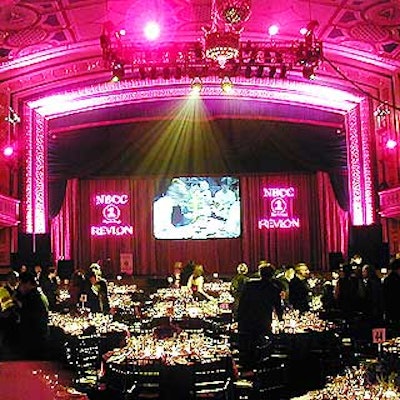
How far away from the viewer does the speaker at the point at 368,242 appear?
14.7m

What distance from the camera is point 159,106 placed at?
1719 cm

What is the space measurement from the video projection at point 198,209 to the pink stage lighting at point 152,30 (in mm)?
7397

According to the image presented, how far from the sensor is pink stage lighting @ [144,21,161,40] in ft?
41.1

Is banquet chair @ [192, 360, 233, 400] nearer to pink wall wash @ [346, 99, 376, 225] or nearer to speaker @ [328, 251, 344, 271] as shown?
pink wall wash @ [346, 99, 376, 225]

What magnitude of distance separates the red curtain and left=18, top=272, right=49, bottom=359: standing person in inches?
538

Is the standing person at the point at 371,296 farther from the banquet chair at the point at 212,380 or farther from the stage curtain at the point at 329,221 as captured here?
the stage curtain at the point at 329,221

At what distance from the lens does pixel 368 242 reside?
48.5 ft

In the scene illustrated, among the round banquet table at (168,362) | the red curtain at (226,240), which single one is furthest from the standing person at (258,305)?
the red curtain at (226,240)

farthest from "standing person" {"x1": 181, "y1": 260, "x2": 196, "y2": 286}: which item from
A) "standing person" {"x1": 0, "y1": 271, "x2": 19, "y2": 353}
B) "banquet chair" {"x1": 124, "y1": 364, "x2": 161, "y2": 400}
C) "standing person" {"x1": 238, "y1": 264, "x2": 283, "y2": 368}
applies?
"banquet chair" {"x1": 124, "y1": 364, "x2": 161, "y2": 400}

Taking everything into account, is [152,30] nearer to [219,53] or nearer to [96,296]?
[219,53]

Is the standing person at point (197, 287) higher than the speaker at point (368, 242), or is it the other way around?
the speaker at point (368, 242)

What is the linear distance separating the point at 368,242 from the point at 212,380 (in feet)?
34.2

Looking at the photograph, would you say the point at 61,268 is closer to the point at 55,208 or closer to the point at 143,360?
the point at 55,208

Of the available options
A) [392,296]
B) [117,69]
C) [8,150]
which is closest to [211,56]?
[117,69]
